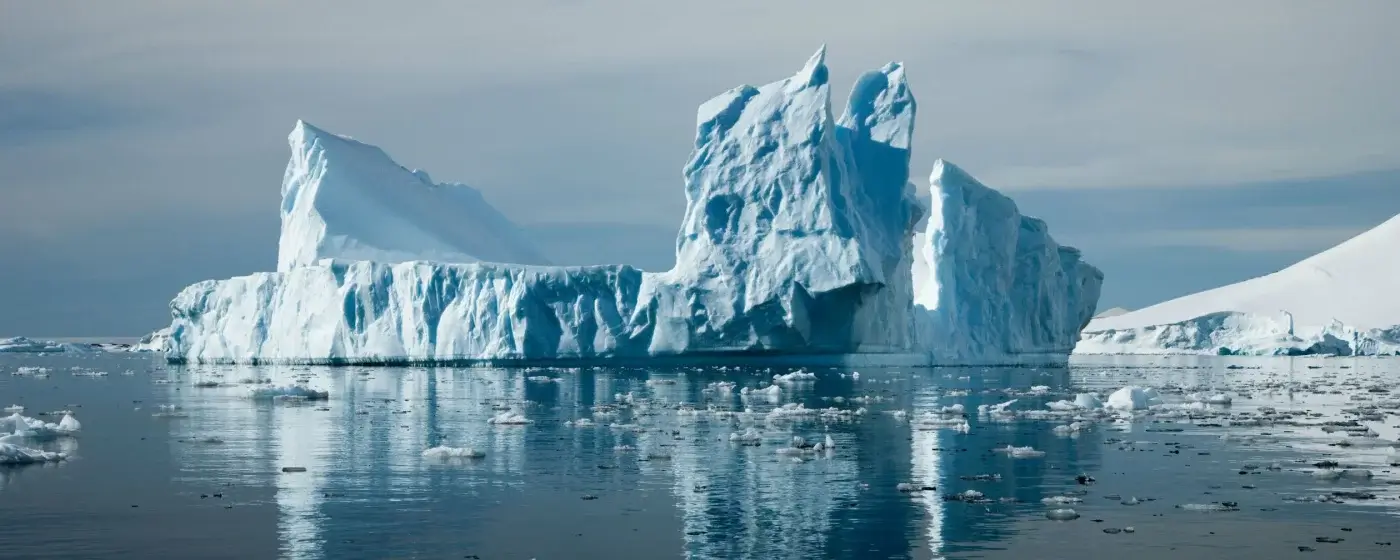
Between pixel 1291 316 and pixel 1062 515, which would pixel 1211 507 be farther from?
pixel 1291 316

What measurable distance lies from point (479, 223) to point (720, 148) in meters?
19.4

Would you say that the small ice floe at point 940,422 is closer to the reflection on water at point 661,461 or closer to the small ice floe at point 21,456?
the reflection on water at point 661,461

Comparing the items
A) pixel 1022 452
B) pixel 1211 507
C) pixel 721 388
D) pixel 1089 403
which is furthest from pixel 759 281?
pixel 1211 507

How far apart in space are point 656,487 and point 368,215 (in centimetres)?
3912

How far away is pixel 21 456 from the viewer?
15.2 m

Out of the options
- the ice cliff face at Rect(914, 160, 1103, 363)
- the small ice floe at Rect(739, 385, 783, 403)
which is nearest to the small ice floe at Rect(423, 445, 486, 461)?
the small ice floe at Rect(739, 385, 783, 403)

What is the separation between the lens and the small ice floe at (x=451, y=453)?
51.7 feet

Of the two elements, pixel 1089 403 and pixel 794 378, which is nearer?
pixel 1089 403

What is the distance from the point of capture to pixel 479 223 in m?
56.8

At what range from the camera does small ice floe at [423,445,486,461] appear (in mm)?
15750

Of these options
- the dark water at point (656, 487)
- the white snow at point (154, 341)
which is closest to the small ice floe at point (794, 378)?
the dark water at point (656, 487)

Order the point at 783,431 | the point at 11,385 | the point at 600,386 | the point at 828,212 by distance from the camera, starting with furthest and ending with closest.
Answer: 1. the point at 828,212
2. the point at 11,385
3. the point at 600,386
4. the point at 783,431

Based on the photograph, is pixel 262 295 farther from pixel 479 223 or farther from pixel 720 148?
pixel 720 148

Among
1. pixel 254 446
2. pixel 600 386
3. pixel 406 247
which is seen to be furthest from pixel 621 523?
pixel 406 247
